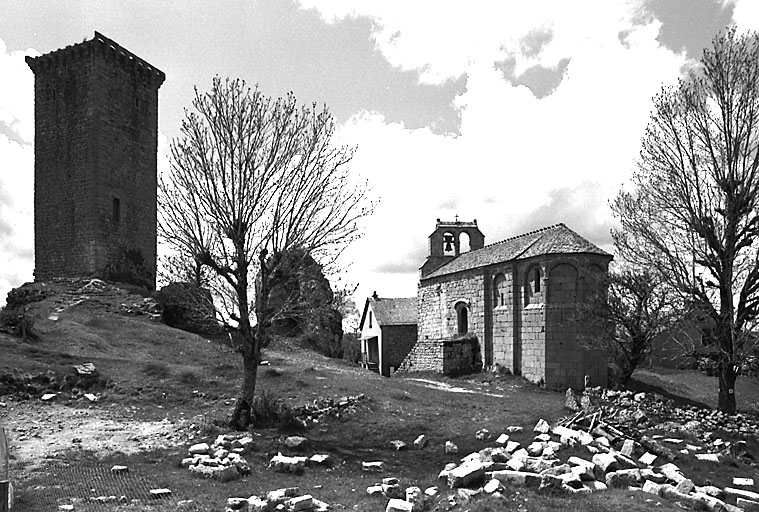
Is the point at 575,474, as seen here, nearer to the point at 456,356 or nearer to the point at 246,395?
the point at 246,395

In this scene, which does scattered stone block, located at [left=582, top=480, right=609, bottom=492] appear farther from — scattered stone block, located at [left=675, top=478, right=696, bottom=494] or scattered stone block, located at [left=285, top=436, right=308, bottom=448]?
scattered stone block, located at [left=285, top=436, right=308, bottom=448]

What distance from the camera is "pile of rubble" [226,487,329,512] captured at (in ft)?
26.4

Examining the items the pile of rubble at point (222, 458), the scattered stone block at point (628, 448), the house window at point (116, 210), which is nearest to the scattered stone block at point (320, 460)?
the pile of rubble at point (222, 458)

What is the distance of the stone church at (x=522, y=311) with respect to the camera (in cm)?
2612

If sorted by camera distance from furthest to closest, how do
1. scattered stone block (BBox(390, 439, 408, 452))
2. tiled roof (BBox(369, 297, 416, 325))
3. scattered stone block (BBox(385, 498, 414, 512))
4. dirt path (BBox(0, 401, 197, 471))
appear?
1. tiled roof (BBox(369, 297, 416, 325))
2. scattered stone block (BBox(390, 439, 408, 452))
3. dirt path (BBox(0, 401, 197, 471))
4. scattered stone block (BBox(385, 498, 414, 512))

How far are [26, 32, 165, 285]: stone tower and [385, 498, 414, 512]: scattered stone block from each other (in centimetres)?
2901

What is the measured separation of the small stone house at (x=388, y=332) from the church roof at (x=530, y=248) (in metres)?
14.8

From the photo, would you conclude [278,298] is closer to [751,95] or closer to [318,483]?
[318,483]

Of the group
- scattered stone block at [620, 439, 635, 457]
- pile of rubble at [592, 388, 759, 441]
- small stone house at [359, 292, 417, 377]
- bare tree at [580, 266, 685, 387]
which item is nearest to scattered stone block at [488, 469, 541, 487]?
scattered stone block at [620, 439, 635, 457]

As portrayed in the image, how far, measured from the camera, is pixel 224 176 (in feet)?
47.2

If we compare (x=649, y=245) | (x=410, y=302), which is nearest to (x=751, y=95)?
(x=649, y=245)

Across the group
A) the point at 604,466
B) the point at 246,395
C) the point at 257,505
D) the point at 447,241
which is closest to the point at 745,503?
the point at 604,466

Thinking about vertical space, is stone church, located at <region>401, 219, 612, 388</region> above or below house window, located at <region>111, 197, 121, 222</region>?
below

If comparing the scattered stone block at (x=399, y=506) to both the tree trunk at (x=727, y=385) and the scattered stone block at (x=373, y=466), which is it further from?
the tree trunk at (x=727, y=385)
